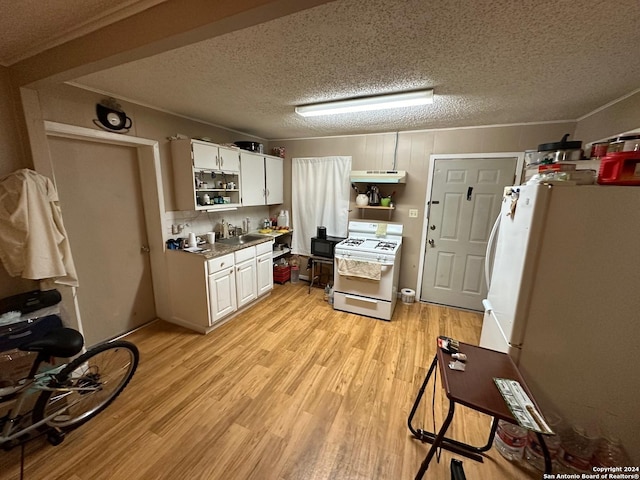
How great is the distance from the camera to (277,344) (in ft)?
8.61

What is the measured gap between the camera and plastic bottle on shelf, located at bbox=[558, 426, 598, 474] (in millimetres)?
1347

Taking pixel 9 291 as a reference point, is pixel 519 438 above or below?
below

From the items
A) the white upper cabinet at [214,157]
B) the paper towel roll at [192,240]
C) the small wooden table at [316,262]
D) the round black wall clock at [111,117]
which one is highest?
the round black wall clock at [111,117]

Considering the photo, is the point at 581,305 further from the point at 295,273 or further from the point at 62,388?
the point at 295,273

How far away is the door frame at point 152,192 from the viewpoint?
7.17 ft

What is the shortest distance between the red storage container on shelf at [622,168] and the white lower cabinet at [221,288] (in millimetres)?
3025

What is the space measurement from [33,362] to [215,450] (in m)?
1.24

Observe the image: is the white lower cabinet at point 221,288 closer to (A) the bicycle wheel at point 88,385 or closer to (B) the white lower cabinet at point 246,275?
(B) the white lower cabinet at point 246,275

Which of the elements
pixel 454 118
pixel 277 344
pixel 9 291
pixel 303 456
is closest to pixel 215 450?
pixel 303 456

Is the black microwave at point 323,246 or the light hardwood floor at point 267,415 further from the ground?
the black microwave at point 323,246

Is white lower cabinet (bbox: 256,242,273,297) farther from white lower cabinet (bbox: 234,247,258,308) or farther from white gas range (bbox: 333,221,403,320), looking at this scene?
white gas range (bbox: 333,221,403,320)

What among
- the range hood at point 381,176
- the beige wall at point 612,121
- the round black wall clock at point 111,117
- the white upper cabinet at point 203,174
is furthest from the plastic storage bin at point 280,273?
the beige wall at point 612,121

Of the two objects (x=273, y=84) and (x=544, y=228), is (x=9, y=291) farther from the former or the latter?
(x=544, y=228)

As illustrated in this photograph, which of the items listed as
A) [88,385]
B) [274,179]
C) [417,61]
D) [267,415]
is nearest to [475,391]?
[267,415]
